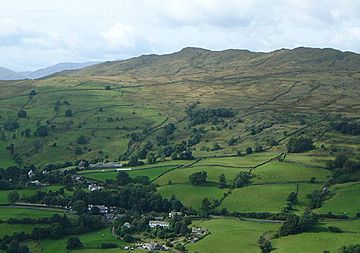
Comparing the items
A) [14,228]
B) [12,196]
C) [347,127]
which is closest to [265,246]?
[14,228]

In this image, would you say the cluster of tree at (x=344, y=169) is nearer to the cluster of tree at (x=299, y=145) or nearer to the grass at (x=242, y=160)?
the cluster of tree at (x=299, y=145)

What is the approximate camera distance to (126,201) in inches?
5458

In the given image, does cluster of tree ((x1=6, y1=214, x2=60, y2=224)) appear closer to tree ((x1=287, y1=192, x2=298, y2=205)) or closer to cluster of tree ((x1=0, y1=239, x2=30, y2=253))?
cluster of tree ((x1=0, y1=239, x2=30, y2=253))

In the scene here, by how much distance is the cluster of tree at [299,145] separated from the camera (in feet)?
555

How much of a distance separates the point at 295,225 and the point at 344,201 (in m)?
23.1

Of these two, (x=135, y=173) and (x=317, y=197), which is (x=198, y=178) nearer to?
(x=135, y=173)

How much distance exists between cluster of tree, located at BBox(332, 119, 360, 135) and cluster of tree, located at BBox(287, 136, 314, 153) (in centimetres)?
2252

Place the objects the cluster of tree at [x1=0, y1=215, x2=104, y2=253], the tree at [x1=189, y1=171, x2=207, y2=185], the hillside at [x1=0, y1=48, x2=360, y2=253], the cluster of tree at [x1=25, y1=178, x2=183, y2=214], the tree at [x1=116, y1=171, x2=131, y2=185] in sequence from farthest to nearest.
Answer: the tree at [x1=116, y1=171, x2=131, y2=185] → the tree at [x1=189, y1=171, x2=207, y2=185] → the cluster of tree at [x1=25, y1=178, x2=183, y2=214] → the hillside at [x1=0, y1=48, x2=360, y2=253] → the cluster of tree at [x1=0, y1=215, x2=104, y2=253]

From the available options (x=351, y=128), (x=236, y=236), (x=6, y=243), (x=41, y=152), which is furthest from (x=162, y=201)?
(x=351, y=128)

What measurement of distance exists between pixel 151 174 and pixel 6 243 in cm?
5576

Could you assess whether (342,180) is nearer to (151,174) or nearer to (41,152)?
(151,174)

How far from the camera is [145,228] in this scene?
122250 millimetres

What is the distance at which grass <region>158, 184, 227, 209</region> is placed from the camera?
136250 millimetres

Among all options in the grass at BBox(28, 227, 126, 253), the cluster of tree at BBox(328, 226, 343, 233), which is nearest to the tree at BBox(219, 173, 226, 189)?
the grass at BBox(28, 227, 126, 253)
